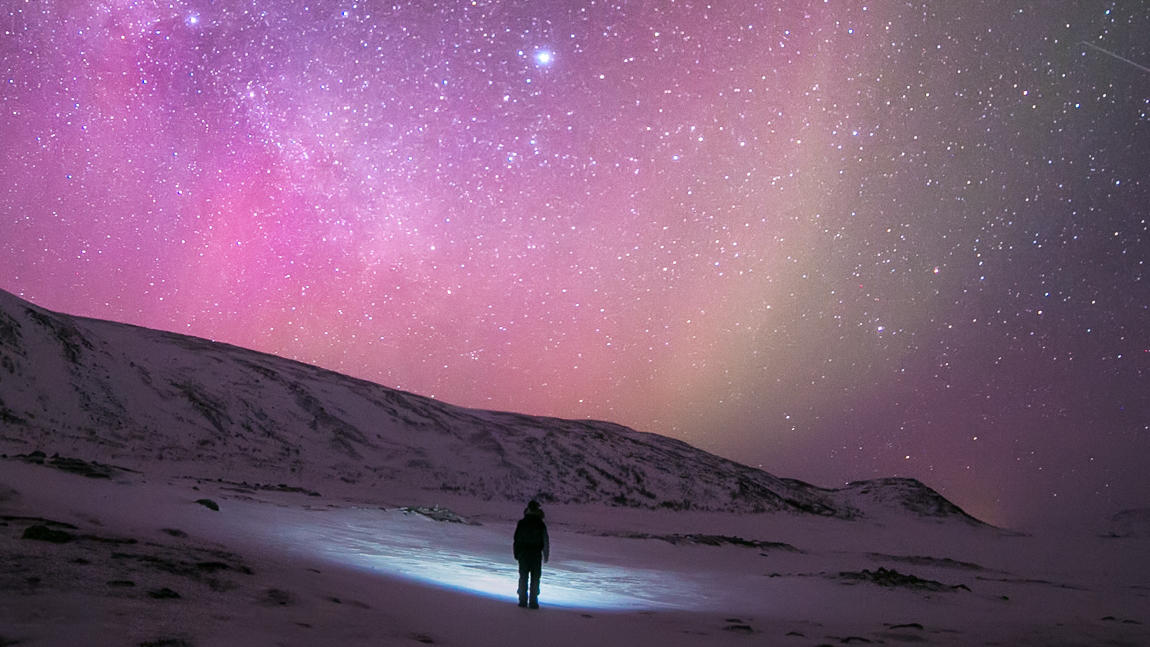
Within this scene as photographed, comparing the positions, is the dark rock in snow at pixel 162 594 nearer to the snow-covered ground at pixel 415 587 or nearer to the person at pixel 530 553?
the snow-covered ground at pixel 415 587

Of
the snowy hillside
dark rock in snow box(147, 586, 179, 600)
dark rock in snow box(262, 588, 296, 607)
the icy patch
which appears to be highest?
the snowy hillside

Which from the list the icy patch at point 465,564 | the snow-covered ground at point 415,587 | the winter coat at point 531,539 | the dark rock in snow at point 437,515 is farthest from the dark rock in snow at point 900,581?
the winter coat at point 531,539

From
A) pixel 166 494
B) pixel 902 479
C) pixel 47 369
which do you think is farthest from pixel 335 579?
pixel 902 479

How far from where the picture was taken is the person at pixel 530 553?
9555 millimetres

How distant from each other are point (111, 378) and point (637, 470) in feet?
113

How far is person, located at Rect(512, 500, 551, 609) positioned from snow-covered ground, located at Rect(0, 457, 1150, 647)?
0.28 meters

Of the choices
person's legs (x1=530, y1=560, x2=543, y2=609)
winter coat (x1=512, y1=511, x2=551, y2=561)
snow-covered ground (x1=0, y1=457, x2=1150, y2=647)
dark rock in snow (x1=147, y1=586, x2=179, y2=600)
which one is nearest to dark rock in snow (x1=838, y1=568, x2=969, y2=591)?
snow-covered ground (x1=0, y1=457, x2=1150, y2=647)

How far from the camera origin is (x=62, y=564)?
632 cm

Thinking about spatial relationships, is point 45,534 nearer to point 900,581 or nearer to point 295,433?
point 900,581

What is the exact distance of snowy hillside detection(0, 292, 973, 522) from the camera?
109ft

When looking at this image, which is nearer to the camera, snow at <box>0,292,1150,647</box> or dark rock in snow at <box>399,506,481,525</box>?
snow at <box>0,292,1150,647</box>

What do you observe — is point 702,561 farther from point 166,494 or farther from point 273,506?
point 166,494

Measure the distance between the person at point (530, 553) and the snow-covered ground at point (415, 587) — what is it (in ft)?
0.91

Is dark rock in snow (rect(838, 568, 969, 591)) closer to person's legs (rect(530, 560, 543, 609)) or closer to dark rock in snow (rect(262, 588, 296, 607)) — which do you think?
person's legs (rect(530, 560, 543, 609))
